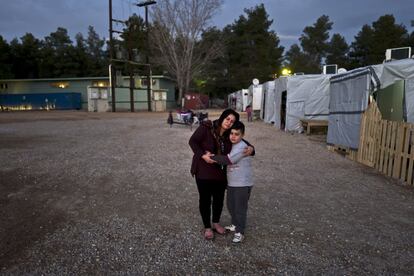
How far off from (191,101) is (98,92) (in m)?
13.5

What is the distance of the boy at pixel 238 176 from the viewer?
314 cm

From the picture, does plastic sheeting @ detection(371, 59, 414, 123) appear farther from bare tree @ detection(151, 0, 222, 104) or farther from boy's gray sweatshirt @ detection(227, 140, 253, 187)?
bare tree @ detection(151, 0, 222, 104)

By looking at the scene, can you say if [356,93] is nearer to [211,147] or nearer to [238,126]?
[238,126]

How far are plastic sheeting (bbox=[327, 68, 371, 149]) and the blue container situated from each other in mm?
36057

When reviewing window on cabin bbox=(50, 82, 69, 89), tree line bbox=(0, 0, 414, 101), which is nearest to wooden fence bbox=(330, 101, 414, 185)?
tree line bbox=(0, 0, 414, 101)

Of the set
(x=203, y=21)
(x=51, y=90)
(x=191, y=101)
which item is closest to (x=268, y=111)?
(x=203, y=21)

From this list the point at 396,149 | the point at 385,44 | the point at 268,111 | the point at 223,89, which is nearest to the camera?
the point at 396,149

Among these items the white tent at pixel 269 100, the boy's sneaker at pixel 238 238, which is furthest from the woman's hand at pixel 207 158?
the white tent at pixel 269 100

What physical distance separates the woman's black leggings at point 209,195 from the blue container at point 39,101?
39677mm

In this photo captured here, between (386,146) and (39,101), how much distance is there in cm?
4111

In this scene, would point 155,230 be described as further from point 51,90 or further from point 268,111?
point 51,90

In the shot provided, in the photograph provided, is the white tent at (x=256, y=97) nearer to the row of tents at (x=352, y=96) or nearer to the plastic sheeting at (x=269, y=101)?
the plastic sheeting at (x=269, y=101)

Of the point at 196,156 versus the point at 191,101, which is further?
the point at 191,101

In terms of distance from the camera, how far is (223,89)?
55.6 metres
